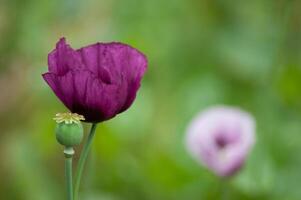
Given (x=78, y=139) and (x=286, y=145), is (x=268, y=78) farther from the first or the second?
(x=78, y=139)

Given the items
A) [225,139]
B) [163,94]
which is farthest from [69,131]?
[163,94]

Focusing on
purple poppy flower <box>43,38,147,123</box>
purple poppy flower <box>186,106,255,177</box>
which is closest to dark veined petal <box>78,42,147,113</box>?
purple poppy flower <box>43,38,147,123</box>

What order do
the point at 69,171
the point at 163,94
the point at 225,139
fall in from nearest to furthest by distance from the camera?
the point at 69,171, the point at 225,139, the point at 163,94

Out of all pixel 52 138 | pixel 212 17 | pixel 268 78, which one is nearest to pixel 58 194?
pixel 52 138

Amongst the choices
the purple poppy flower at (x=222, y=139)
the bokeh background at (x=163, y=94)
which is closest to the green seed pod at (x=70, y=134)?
the purple poppy flower at (x=222, y=139)

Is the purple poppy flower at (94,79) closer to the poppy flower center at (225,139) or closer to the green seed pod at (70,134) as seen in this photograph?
the green seed pod at (70,134)

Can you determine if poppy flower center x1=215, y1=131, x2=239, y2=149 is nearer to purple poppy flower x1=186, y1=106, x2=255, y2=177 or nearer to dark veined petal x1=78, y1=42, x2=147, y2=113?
purple poppy flower x1=186, y1=106, x2=255, y2=177

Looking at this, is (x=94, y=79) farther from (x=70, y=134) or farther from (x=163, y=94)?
(x=163, y=94)
